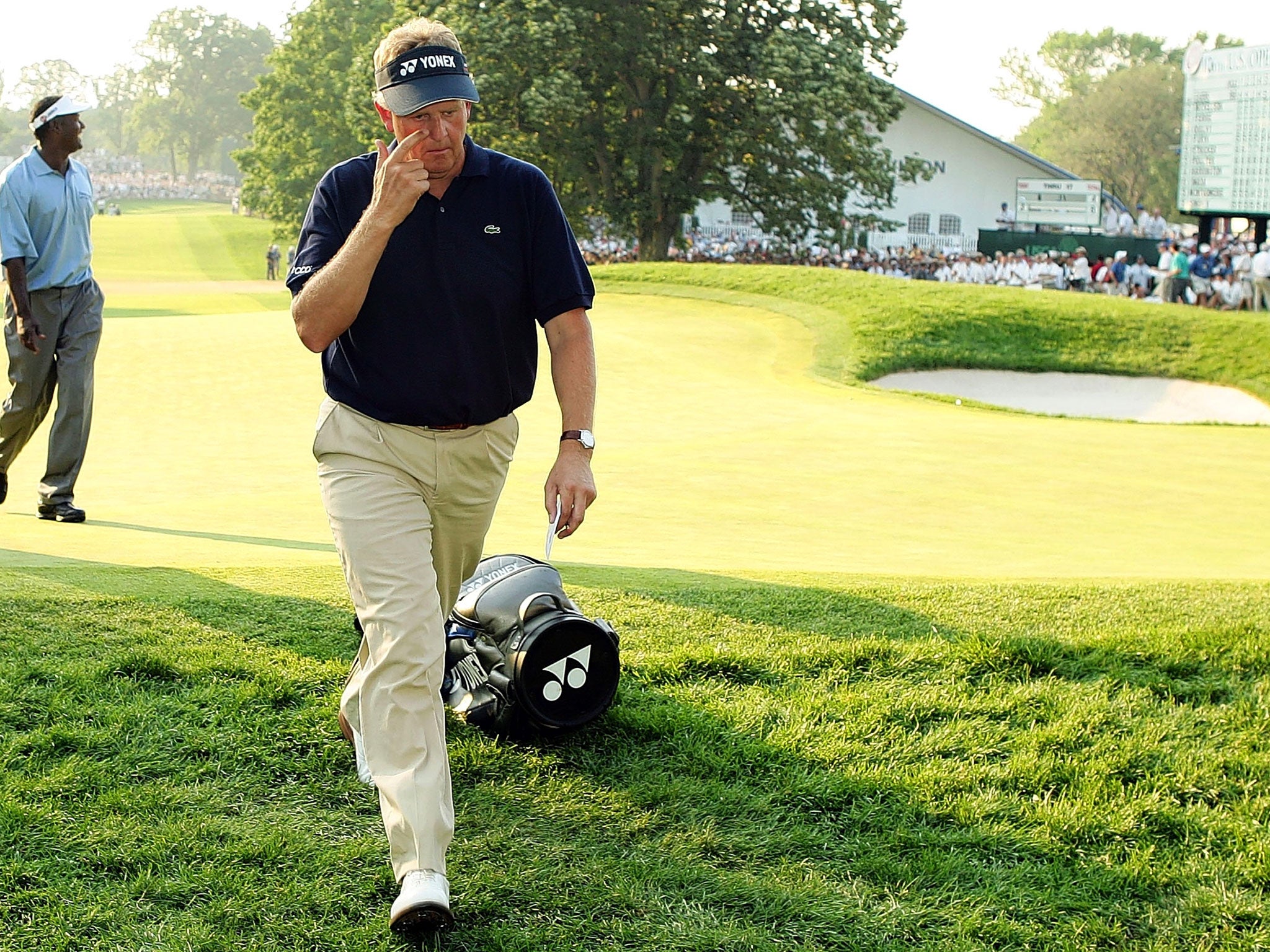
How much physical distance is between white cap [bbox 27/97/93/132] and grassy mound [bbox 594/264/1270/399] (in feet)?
47.8

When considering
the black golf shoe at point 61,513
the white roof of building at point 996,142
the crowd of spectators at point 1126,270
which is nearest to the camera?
the black golf shoe at point 61,513

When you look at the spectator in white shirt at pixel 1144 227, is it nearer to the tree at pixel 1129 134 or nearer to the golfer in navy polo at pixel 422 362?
the tree at pixel 1129 134

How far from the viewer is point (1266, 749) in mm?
4504

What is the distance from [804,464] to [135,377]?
8.79 meters

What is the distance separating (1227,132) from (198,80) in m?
154

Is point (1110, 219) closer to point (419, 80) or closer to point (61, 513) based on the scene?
point (61, 513)

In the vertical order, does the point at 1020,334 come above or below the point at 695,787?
above

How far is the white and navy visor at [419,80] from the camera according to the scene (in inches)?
140

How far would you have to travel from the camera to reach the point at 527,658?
13.7 feet

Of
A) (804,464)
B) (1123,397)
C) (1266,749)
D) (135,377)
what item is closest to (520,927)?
(1266,749)

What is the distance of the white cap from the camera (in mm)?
7426

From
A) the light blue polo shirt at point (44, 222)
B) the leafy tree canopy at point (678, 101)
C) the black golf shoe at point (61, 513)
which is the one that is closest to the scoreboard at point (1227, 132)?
the leafy tree canopy at point (678, 101)

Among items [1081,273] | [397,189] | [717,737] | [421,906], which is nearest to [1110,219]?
[1081,273]

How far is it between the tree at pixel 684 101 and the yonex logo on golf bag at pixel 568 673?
35239mm
